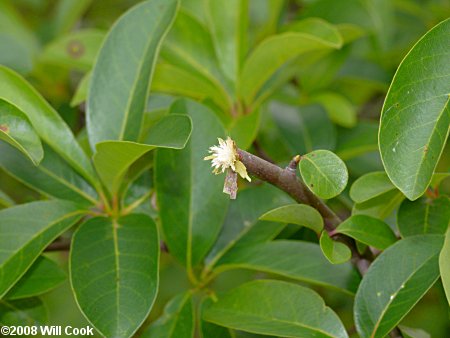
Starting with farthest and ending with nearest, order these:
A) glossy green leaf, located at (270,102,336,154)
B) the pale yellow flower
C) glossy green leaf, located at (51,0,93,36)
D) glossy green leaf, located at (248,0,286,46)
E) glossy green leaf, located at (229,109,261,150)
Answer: glossy green leaf, located at (51,0,93,36), glossy green leaf, located at (248,0,286,46), glossy green leaf, located at (270,102,336,154), glossy green leaf, located at (229,109,261,150), the pale yellow flower

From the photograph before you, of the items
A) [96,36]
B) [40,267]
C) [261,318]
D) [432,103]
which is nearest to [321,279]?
[261,318]

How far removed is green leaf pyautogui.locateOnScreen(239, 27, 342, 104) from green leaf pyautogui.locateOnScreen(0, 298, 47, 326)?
0.60m

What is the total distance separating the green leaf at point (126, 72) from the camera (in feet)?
3.89

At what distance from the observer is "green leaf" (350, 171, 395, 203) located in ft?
3.25

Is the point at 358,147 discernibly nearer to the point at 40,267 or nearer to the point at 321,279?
the point at 321,279

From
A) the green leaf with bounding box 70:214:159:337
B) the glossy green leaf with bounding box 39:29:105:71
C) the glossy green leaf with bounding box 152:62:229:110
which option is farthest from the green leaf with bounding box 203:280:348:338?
the glossy green leaf with bounding box 39:29:105:71

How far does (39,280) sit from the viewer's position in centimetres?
116

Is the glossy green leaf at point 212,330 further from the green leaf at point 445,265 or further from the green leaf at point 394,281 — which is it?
the green leaf at point 445,265

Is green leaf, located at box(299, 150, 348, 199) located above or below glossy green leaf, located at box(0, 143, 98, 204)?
above

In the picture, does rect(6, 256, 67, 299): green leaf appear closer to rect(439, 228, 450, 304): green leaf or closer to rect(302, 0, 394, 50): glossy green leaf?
rect(439, 228, 450, 304): green leaf

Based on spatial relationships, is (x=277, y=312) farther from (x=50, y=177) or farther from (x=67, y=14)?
(x=67, y=14)

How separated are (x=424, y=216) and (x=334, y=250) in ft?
0.63

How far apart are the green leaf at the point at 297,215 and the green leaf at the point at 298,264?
0.15 m

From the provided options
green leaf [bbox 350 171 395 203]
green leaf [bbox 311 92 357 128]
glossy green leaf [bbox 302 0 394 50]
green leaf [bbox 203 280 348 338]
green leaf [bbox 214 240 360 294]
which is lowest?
green leaf [bbox 203 280 348 338]
